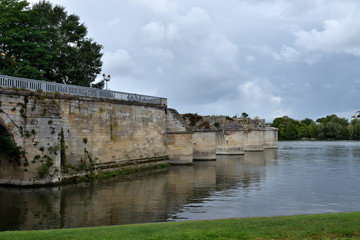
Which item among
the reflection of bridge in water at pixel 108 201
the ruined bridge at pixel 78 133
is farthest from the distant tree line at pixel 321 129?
the reflection of bridge in water at pixel 108 201

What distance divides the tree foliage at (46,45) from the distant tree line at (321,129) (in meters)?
94.7

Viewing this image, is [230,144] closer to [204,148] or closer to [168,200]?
[204,148]

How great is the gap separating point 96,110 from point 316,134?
11240 centimetres

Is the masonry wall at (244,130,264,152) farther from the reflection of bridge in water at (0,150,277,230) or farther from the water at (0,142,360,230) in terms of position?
the reflection of bridge in water at (0,150,277,230)

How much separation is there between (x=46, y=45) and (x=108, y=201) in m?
21.7

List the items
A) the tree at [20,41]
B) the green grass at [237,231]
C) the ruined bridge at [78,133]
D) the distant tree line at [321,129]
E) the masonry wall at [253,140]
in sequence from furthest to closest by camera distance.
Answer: the distant tree line at [321,129]
the masonry wall at [253,140]
the tree at [20,41]
the ruined bridge at [78,133]
the green grass at [237,231]

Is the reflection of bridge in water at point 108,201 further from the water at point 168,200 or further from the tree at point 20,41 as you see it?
the tree at point 20,41

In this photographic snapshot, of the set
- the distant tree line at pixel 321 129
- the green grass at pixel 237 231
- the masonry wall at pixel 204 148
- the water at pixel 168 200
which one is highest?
the distant tree line at pixel 321 129

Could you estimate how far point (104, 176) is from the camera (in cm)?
2288

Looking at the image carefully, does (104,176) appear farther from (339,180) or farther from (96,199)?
(339,180)

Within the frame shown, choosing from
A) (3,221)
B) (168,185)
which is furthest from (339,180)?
(3,221)

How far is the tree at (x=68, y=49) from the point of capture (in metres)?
35.7

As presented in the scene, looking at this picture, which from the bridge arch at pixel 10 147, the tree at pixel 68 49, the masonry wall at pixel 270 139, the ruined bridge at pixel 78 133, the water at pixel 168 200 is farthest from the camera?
the masonry wall at pixel 270 139

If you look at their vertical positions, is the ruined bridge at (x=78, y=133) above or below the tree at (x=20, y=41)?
below
